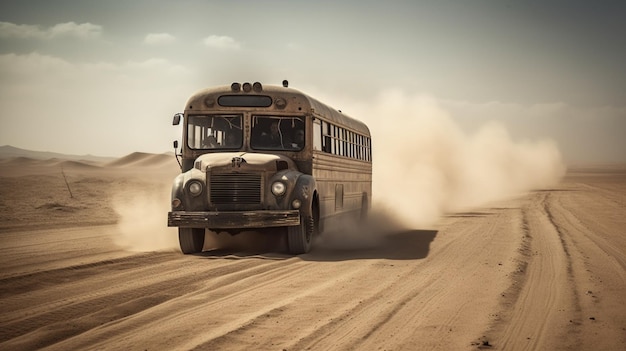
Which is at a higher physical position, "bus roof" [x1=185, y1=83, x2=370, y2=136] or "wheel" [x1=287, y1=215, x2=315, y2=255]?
"bus roof" [x1=185, y1=83, x2=370, y2=136]

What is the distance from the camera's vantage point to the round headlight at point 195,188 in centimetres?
1297

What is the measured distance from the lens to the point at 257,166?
12914 mm

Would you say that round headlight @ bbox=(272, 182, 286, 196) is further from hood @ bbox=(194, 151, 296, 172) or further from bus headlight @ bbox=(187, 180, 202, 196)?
bus headlight @ bbox=(187, 180, 202, 196)

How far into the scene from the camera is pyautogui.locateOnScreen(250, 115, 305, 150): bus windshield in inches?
557

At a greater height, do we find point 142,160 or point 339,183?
point 142,160

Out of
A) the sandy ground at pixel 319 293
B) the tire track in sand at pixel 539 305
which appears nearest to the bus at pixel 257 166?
the sandy ground at pixel 319 293

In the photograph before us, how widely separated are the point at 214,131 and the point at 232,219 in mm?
2429

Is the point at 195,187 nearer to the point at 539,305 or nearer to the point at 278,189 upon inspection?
the point at 278,189

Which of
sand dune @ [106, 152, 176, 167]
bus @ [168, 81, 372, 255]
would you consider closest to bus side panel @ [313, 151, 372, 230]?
bus @ [168, 81, 372, 255]

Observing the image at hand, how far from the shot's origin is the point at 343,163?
17.9m

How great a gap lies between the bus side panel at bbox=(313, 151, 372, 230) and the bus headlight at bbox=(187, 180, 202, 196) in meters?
2.56

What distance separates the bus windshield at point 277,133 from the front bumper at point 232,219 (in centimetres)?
191

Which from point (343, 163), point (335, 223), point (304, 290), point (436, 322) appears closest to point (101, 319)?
point (304, 290)

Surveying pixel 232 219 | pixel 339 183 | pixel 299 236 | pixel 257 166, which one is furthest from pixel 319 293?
pixel 339 183
